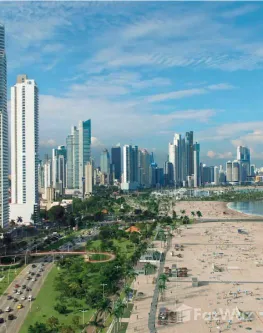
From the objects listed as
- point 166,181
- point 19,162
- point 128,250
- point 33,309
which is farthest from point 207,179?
point 33,309

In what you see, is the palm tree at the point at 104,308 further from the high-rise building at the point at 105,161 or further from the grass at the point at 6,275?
the high-rise building at the point at 105,161

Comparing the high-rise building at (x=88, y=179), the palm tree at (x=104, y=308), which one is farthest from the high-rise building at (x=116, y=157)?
the palm tree at (x=104, y=308)

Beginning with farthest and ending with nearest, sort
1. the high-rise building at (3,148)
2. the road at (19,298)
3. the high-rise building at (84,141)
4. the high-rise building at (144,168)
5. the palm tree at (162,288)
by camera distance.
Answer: the high-rise building at (144,168)
the high-rise building at (84,141)
the high-rise building at (3,148)
the palm tree at (162,288)
the road at (19,298)

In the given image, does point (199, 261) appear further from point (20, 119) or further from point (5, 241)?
point (20, 119)

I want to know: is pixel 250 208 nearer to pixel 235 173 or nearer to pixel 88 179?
pixel 88 179

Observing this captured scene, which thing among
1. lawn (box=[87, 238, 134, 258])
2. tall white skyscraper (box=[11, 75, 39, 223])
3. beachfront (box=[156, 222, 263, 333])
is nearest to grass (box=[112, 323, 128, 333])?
beachfront (box=[156, 222, 263, 333])

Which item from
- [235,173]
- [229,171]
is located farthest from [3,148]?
[229,171]
